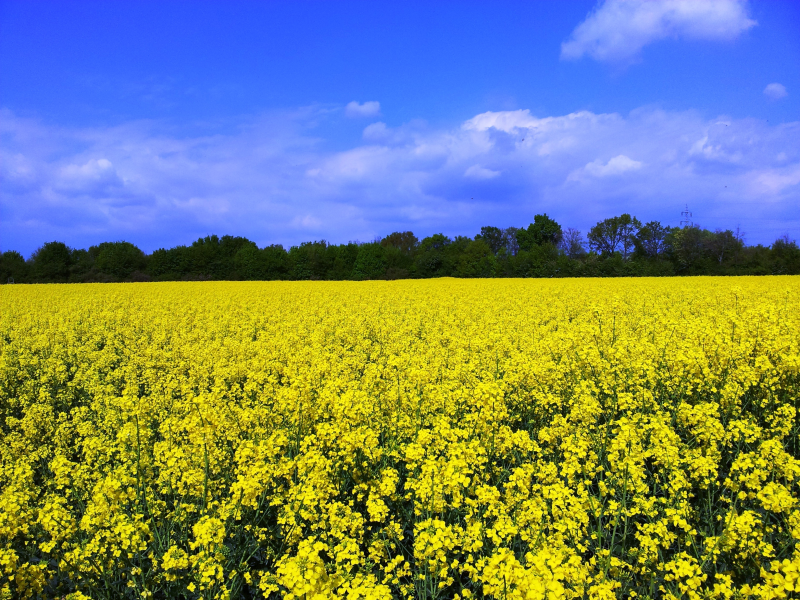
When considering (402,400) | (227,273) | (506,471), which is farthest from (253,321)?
(227,273)

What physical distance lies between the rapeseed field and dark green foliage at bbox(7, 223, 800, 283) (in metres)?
56.1

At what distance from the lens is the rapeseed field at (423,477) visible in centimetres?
398

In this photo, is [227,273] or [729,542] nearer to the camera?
[729,542]

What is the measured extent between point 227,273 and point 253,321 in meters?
53.9

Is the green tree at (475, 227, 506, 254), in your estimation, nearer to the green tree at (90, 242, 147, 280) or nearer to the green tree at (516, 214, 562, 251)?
the green tree at (516, 214, 562, 251)

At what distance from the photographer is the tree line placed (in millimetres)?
62438

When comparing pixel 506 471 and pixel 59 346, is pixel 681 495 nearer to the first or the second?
pixel 506 471

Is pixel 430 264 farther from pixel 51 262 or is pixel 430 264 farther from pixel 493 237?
pixel 51 262

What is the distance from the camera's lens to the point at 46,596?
4457mm

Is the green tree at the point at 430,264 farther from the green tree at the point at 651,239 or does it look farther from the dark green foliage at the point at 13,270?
the dark green foliage at the point at 13,270

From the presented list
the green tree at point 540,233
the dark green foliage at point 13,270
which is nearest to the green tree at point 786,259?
the green tree at point 540,233

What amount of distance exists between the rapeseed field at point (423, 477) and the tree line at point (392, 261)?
56260 mm

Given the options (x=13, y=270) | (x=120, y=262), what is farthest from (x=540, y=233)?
(x=13, y=270)

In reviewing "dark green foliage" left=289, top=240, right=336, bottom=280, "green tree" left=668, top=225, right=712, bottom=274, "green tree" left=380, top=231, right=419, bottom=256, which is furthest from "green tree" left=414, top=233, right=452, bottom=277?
"green tree" left=668, top=225, right=712, bottom=274
